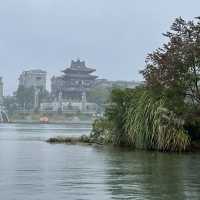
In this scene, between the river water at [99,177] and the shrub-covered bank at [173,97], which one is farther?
the shrub-covered bank at [173,97]

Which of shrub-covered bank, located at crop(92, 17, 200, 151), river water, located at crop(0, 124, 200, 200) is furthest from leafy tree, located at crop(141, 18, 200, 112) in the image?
river water, located at crop(0, 124, 200, 200)

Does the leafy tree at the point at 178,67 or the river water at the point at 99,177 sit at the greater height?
the leafy tree at the point at 178,67

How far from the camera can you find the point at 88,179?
22.2 metres

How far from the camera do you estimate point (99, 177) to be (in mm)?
22875

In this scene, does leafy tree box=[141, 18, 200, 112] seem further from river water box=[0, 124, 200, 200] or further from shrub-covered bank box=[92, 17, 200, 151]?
river water box=[0, 124, 200, 200]

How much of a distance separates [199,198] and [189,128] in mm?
22366

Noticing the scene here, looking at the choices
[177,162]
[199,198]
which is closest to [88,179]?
[199,198]

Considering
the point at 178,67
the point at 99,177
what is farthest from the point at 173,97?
the point at 99,177

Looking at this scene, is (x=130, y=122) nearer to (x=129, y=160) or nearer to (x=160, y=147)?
(x=160, y=147)

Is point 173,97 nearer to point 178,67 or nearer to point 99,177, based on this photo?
point 178,67

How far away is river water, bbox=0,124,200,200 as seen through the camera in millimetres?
18141

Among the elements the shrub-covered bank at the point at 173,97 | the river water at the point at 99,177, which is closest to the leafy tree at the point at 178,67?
the shrub-covered bank at the point at 173,97

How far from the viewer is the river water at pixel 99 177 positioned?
18.1m

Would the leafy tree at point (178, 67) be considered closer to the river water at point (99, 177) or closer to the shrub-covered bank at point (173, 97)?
the shrub-covered bank at point (173, 97)
